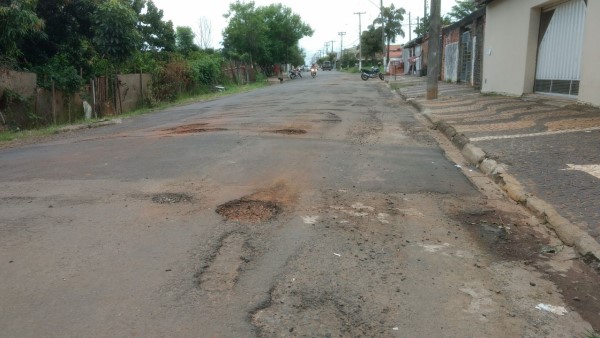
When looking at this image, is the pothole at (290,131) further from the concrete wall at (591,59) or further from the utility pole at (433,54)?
the utility pole at (433,54)

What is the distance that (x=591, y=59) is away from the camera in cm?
1109

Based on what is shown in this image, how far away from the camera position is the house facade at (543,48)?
11297 mm

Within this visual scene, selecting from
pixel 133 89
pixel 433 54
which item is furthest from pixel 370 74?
pixel 133 89

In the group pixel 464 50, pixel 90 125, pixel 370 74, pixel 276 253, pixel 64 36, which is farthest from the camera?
pixel 370 74

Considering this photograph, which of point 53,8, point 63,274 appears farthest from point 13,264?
point 53,8

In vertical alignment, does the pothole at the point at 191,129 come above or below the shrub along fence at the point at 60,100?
below

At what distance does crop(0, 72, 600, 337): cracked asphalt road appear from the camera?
291 centimetres

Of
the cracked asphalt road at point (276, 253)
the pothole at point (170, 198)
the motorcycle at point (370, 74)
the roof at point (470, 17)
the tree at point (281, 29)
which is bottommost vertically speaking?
the cracked asphalt road at point (276, 253)

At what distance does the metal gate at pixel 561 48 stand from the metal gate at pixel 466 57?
10.3m

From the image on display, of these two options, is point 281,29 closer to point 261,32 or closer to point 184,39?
point 261,32

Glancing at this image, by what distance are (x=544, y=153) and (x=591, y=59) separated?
525 centimetres

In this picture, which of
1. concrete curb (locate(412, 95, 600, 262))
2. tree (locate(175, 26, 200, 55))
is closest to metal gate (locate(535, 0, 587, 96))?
concrete curb (locate(412, 95, 600, 262))

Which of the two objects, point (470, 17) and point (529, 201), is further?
point (470, 17)

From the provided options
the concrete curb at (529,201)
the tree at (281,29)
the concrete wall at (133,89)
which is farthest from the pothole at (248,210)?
the tree at (281,29)
